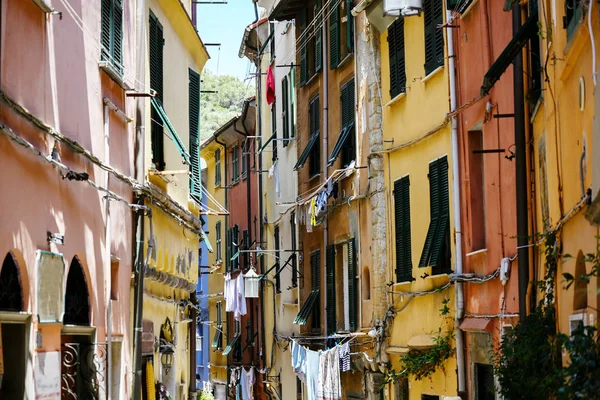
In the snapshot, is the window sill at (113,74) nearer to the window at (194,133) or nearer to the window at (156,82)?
the window at (156,82)

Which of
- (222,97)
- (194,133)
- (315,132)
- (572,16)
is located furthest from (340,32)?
(222,97)

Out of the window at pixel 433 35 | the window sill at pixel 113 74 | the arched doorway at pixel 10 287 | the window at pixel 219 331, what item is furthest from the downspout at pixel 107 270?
the window at pixel 219 331

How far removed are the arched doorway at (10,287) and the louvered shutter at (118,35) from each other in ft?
20.6

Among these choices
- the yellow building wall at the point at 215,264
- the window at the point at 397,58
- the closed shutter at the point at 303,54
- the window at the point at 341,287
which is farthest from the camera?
the yellow building wall at the point at 215,264

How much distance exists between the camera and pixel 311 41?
2864cm

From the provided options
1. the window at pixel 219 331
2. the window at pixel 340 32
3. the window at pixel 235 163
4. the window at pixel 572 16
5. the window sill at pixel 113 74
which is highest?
the window at pixel 235 163

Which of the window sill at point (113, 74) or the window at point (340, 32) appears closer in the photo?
the window sill at point (113, 74)

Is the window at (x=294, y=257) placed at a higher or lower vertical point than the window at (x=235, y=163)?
lower

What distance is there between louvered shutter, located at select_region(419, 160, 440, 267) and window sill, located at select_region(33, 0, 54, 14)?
7.74 meters

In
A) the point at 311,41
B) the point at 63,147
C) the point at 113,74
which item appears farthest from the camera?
the point at 311,41

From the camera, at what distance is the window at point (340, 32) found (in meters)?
23.9

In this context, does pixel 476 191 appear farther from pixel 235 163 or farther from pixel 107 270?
pixel 235 163

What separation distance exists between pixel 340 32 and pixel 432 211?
7973mm

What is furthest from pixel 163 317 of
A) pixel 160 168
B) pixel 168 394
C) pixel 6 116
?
pixel 6 116
